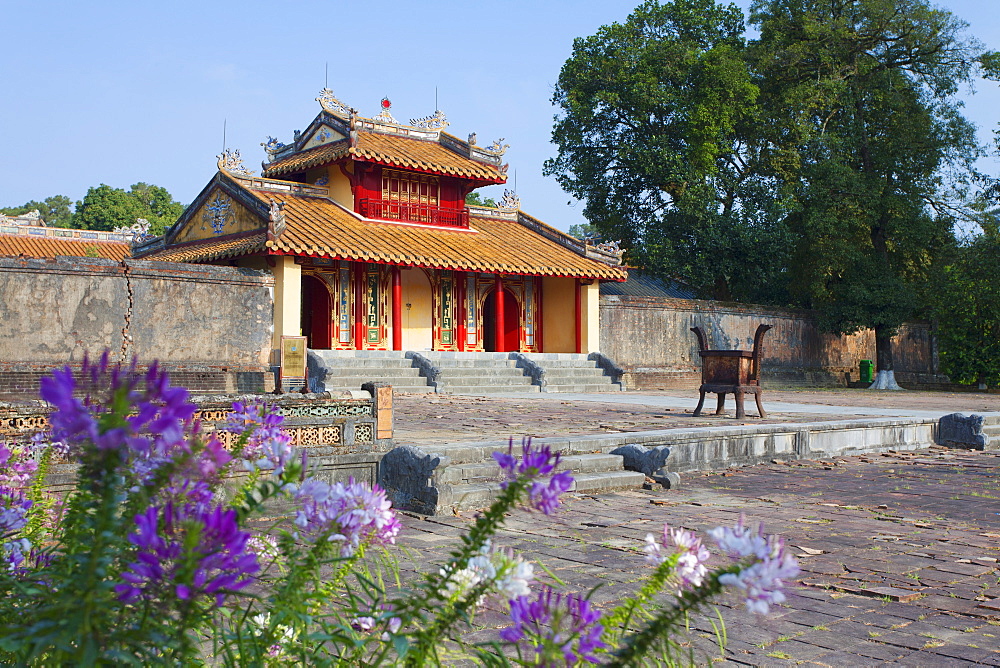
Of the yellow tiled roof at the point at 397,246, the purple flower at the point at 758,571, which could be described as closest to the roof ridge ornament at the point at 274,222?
the yellow tiled roof at the point at 397,246

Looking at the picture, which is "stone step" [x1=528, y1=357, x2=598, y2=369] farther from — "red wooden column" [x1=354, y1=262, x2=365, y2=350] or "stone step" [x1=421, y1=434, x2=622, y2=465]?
"stone step" [x1=421, y1=434, x2=622, y2=465]

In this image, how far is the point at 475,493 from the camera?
6039 mm

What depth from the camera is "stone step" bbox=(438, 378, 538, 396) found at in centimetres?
1788

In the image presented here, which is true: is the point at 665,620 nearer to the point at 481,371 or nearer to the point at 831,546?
the point at 831,546

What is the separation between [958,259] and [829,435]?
19.5 m

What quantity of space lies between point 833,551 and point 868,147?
83.6 ft

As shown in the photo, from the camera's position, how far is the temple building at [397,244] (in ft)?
68.0

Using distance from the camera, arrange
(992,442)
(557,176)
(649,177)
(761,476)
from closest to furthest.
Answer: (761,476)
(992,442)
(649,177)
(557,176)

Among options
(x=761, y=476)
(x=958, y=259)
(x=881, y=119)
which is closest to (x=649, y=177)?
(x=881, y=119)

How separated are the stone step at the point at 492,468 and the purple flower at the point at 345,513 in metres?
3.94

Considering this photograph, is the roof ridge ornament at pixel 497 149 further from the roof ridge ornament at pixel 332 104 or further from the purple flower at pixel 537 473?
the purple flower at pixel 537 473

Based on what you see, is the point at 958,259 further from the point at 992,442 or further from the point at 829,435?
the point at 829,435

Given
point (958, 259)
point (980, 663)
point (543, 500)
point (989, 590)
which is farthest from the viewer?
point (958, 259)

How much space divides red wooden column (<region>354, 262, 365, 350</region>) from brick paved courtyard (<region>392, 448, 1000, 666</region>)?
1454 cm
